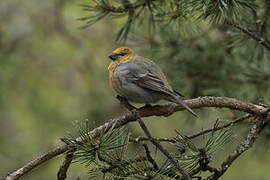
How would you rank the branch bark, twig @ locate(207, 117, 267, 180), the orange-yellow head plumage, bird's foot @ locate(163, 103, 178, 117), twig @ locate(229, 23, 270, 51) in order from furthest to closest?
1. the orange-yellow head plumage
2. twig @ locate(229, 23, 270, 51)
3. bird's foot @ locate(163, 103, 178, 117)
4. twig @ locate(207, 117, 267, 180)
5. the branch bark

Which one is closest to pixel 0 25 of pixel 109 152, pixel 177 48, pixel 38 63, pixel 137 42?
pixel 38 63

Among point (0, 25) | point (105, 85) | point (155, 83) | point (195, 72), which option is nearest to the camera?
point (155, 83)

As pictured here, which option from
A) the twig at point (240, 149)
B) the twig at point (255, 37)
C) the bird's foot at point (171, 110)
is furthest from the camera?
the twig at point (255, 37)

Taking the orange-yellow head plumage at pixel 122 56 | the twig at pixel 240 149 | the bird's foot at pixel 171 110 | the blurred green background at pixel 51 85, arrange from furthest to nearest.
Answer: the blurred green background at pixel 51 85
the orange-yellow head plumage at pixel 122 56
the bird's foot at pixel 171 110
the twig at pixel 240 149

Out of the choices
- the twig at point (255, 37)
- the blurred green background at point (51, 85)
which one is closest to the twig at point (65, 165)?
the twig at point (255, 37)

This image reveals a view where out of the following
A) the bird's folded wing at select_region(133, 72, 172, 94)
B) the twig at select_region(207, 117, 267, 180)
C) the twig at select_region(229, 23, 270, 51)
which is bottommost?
the twig at select_region(207, 117, 267, 180)

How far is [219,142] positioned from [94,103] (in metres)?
4.11

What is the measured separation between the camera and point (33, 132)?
6539 millimetres

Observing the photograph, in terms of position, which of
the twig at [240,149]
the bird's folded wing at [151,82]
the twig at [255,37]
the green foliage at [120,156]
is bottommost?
the twig at [240,149]

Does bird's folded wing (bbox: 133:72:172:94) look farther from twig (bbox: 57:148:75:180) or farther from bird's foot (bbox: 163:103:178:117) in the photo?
twig (bbox: 57:148:75:180)

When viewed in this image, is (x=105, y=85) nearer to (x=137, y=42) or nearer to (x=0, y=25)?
(x=0, y=25)

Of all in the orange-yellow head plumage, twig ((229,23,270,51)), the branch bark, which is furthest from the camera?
the orange-yellow head plumage

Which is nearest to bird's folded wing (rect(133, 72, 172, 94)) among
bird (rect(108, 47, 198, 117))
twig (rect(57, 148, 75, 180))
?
bird (rect(108, 47, 198, 117))

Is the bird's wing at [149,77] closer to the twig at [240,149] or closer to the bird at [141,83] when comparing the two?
the bird at [141,83]
